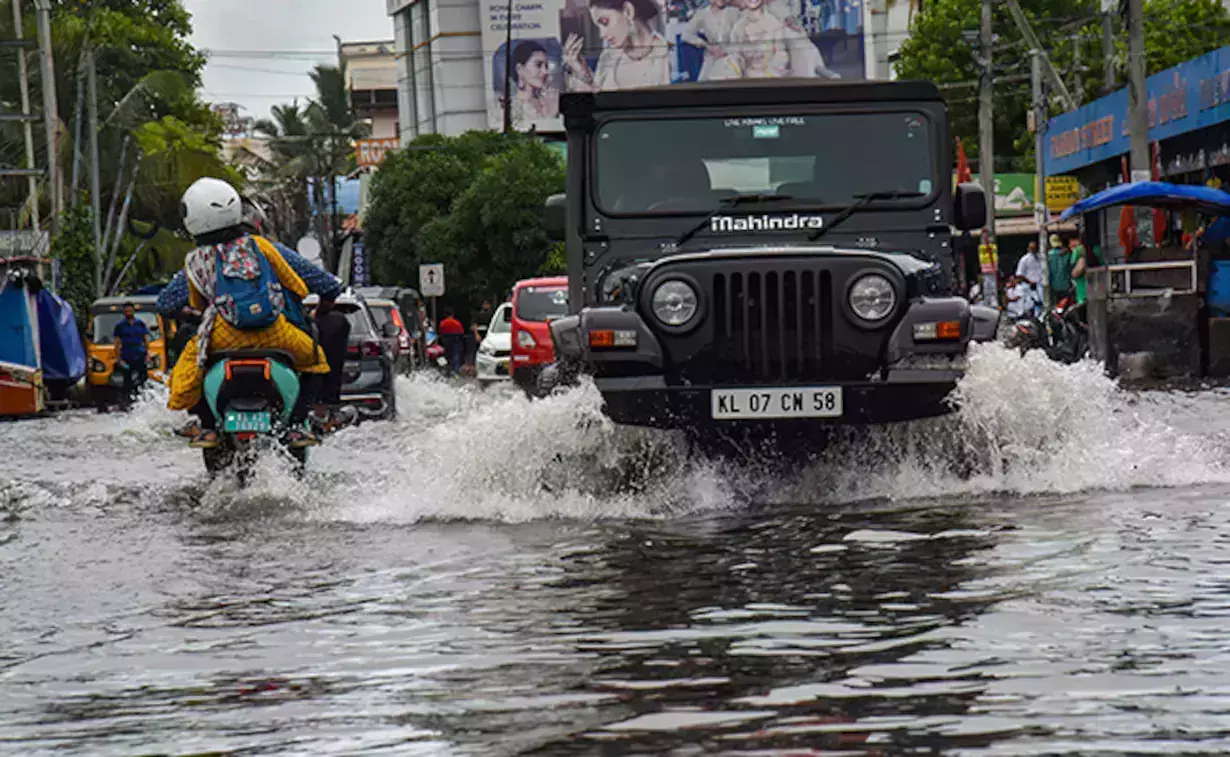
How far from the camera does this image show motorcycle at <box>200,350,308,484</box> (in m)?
11.0

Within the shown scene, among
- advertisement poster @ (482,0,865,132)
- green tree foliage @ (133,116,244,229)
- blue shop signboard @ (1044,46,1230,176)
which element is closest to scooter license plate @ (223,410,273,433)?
blue shop signboard @ (1044,46,1230,176)

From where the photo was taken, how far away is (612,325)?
9812 millimetres

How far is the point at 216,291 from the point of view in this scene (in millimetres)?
11094

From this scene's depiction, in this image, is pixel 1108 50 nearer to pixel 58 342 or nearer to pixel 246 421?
pixel 58 342

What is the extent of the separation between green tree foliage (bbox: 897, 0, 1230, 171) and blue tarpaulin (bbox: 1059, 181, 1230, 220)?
35.4m

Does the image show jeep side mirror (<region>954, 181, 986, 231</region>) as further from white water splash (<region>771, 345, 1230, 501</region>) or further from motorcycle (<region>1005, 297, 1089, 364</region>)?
motorcycle (<region>1005, 297, 1089, 364</region>)

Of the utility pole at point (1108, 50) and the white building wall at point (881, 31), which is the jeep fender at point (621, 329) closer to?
the utility pole at point (1108, 50)

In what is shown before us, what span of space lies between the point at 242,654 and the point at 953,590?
83.7 inches

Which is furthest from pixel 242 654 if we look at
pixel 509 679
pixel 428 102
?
pixel 428 102

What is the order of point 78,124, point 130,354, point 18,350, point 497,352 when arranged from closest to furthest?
1. point 18,350
2. point 497,352
3. point 130,354
4. point 78,124

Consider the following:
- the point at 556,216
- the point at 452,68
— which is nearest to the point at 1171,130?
the point at 556,216

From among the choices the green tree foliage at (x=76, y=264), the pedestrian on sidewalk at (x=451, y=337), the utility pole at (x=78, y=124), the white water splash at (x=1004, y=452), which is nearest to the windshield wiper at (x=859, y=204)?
the white water splash at (x=1004, y=452)

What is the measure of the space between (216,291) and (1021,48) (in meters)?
61.3

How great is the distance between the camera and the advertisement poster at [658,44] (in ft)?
353
